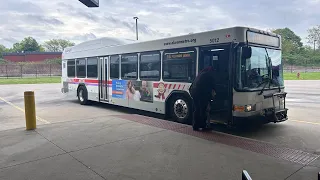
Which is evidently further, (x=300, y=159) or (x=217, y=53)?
(x=217, y=53)

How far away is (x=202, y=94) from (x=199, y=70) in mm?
1136

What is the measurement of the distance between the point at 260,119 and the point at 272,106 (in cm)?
64

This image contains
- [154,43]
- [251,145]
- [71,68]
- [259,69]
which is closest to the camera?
[251,145]

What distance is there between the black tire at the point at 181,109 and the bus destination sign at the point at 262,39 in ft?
8.31

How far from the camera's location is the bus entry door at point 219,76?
23.4ft

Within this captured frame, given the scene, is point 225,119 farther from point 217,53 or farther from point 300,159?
point 300,159

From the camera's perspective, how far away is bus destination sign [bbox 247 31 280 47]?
6.90 m

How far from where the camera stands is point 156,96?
9203mm

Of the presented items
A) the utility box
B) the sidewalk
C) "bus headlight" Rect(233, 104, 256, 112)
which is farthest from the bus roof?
the sidewalk

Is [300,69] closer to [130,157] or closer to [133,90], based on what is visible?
[133,90]

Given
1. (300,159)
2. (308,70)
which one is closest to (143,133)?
(300,159)

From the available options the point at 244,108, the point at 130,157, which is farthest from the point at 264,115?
the point at 130,157

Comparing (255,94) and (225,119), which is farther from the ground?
(255,94)

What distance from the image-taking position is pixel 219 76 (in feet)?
24.1
